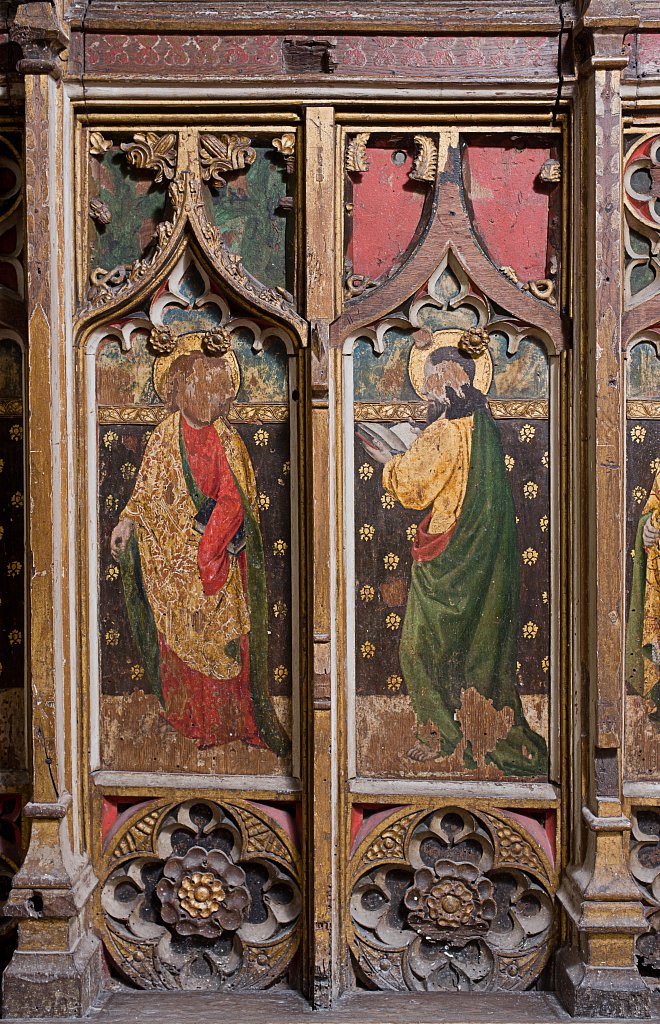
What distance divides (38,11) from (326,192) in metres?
1.32

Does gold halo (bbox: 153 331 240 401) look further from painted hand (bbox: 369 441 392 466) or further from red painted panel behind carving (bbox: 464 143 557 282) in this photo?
red painted panel behind carving (bbox: 464 143 557 282)

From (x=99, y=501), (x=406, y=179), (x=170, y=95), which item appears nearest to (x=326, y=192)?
(x=406, y=179)

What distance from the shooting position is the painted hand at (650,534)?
3959mm

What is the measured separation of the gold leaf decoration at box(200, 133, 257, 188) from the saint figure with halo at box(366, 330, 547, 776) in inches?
42.4

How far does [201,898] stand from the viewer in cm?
398

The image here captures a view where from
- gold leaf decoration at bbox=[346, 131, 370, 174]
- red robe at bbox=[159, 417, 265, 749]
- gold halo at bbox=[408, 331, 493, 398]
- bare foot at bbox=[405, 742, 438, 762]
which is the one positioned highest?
gold leaf decoration at bbox=[346, 131, 370, 174]

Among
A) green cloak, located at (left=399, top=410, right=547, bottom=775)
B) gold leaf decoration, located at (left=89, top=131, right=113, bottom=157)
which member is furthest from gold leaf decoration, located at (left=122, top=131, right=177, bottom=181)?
green cloak, located at (left=399, top=410, right=547, bottom=775)

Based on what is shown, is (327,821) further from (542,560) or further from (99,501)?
(99,501)

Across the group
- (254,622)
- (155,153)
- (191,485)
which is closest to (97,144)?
(155,153)

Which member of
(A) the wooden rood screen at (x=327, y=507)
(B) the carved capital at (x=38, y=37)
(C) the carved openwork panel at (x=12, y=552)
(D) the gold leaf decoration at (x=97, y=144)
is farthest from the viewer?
(C) the carved openwork panel at (x=12, y=552)

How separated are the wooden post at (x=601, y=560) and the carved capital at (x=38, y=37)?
2.09m

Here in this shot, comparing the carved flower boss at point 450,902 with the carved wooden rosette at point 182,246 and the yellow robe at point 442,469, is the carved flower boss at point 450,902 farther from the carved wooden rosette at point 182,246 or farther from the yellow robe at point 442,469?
the carved wooden rosette at point 182,246

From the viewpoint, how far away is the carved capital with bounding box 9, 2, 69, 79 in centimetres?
366

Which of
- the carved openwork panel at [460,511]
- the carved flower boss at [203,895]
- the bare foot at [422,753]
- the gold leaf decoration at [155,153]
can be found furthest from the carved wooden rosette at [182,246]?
the carved flower boss at [203,895]
